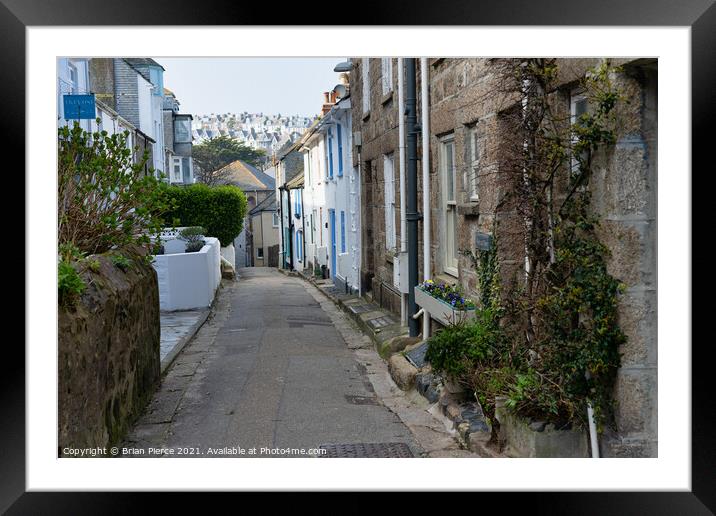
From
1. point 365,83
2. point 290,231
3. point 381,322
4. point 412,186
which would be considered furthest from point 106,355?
point 290,231

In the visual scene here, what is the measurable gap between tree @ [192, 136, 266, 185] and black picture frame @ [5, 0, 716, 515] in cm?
5195

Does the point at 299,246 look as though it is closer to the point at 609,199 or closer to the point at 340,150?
the point at 340,150

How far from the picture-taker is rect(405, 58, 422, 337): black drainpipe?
1182 cm

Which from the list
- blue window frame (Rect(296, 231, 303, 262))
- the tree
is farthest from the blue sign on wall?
the tree

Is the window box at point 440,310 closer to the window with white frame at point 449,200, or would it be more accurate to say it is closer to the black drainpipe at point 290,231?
the window with white frame at point 449,200

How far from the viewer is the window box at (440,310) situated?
347 inches

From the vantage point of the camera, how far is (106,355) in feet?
23.5

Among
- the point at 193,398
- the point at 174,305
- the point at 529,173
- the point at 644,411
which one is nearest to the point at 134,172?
the point at 193,398

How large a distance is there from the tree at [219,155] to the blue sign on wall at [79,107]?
45.7m

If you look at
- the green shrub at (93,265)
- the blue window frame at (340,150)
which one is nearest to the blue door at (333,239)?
the blue window frame at (340,150)

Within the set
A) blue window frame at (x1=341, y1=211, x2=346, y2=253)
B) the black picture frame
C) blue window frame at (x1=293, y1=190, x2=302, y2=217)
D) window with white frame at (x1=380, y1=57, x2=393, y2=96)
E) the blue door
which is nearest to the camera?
the black picture frame

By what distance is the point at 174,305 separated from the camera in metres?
17.4

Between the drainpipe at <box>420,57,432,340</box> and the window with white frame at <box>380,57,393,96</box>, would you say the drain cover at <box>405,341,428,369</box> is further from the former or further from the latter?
the window with white frame at <box>380,57,393,96</box>
